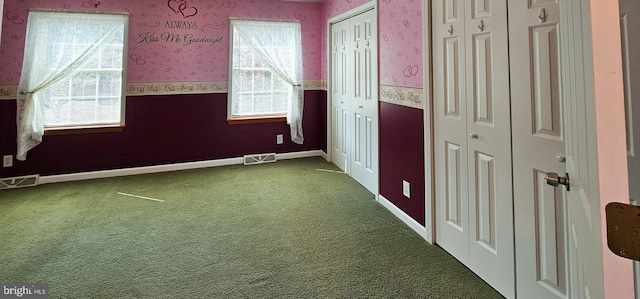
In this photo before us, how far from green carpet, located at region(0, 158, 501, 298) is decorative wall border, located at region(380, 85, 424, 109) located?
0.98 metres

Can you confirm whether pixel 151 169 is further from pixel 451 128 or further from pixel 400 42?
pixel 451 128

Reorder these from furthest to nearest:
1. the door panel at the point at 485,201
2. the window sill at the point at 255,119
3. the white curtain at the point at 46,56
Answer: the window sill at the point at 255,119, the white curtain at the point at 46,56, the door panel at the point at 485,201

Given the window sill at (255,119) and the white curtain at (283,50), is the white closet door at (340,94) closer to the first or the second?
the white curtain at (283,50)

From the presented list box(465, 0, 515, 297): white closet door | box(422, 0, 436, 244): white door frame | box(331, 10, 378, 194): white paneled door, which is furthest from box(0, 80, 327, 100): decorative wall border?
box(465, 0, 515, 297): white closet door

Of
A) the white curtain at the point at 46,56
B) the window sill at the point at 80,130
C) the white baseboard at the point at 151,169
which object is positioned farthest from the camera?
the white baseboard at the point at 151,169

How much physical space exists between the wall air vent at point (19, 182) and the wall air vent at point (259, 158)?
7.99ft

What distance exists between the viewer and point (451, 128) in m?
2.24

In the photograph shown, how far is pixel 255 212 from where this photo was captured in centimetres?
312

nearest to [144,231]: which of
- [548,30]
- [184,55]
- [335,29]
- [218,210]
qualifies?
[218,210]

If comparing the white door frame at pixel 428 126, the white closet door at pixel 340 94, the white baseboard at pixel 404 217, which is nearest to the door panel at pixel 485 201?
the white door frame at pixel 428 126

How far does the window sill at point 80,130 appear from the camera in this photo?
13.3ft

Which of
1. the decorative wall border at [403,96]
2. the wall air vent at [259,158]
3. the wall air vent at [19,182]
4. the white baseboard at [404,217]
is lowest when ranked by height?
the wall air vent at [259,158]

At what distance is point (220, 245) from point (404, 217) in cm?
147

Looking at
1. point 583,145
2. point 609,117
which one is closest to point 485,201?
point 583,145
